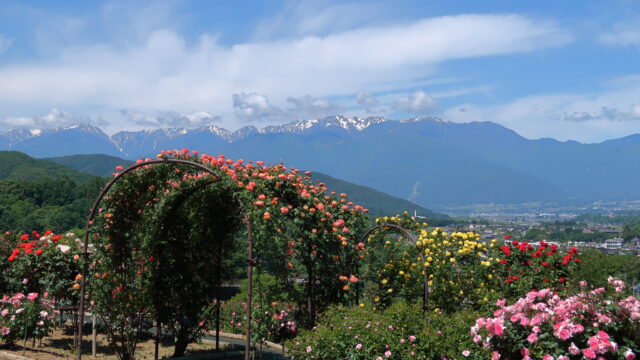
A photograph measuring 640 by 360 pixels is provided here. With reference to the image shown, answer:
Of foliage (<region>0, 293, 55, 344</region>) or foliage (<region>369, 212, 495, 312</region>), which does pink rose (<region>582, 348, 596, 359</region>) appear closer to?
foliage (<region>369, 212, 495, 312</region>)

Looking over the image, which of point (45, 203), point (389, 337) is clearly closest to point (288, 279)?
point (389, 337)

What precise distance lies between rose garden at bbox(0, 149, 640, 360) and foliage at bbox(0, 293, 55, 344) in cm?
2

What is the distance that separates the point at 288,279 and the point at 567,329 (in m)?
4.14

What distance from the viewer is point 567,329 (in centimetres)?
520

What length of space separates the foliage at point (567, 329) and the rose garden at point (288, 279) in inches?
0.5

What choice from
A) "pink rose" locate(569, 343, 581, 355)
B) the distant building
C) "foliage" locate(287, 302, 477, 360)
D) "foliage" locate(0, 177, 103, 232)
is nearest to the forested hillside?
"foliage" locate(0, 177, 103, 232)

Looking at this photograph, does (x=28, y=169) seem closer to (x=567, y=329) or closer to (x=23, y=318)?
(x=23, y=318)

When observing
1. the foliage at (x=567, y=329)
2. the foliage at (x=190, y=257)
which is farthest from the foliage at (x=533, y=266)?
the foliage at (x=190, y=257)

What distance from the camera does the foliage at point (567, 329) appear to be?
16.9 ft

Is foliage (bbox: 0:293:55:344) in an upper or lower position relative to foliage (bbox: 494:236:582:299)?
lower

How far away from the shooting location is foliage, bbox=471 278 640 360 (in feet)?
16.9

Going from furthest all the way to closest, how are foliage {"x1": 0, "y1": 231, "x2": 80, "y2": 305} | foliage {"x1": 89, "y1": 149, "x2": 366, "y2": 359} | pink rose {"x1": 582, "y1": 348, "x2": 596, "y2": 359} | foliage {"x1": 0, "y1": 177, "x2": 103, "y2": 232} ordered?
foliage {"x1": 0, "y1": 177, "x2": 103, "y2": 232} < foliage {"x1": 0, "y1": 231, "x2": 80, "y2": 305} < foliage {"x1": 89, "y1": 149, "x2": 366, "y2": 359} < pink rose {"x1": 582, "y1": 348, "x2": 596, "y2": 359}

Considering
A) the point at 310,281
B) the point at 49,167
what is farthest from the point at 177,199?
the point at 49,167

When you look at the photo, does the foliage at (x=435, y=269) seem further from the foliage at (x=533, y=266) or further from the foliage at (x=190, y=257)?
the foliage at (x=190, y=257)
